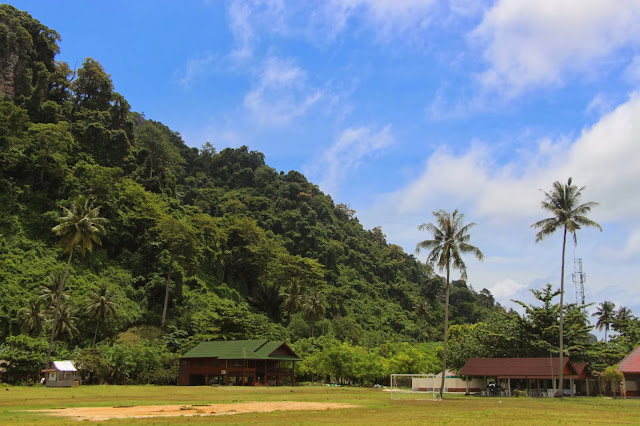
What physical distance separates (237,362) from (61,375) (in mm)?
19693

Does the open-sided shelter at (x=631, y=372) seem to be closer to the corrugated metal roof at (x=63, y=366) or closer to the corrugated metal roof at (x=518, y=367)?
the corrugated metal roof at (x=518, y=367)

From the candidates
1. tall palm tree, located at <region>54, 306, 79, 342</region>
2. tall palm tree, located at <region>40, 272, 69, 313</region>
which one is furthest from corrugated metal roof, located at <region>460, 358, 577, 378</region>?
tall palm tree, located at <region>40, 272, 69, 313</region>

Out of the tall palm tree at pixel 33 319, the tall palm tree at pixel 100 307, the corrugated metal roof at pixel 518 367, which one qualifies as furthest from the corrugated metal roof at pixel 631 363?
the tall palm tree at pixel 33 319

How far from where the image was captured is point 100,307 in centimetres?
6391

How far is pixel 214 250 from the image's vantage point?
307 feet

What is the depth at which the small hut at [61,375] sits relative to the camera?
50.7m

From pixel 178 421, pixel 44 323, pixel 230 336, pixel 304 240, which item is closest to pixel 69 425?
pixel 178 421

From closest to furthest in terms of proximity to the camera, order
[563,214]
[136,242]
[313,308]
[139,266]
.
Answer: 1. [563,214]
2. [139,266]
3. [136,242]
4. [313,308]

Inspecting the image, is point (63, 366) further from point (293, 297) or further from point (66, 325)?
point (293, 297)

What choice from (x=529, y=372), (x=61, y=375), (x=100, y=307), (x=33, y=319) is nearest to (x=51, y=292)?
(x=33, y=319)

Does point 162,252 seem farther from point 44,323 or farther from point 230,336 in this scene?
point 44,323

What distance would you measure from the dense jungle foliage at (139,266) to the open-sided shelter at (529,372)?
6044mm

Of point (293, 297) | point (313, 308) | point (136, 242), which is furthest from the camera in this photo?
point (293, 297)

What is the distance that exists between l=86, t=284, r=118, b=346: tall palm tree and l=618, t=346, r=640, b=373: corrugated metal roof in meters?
57.5
